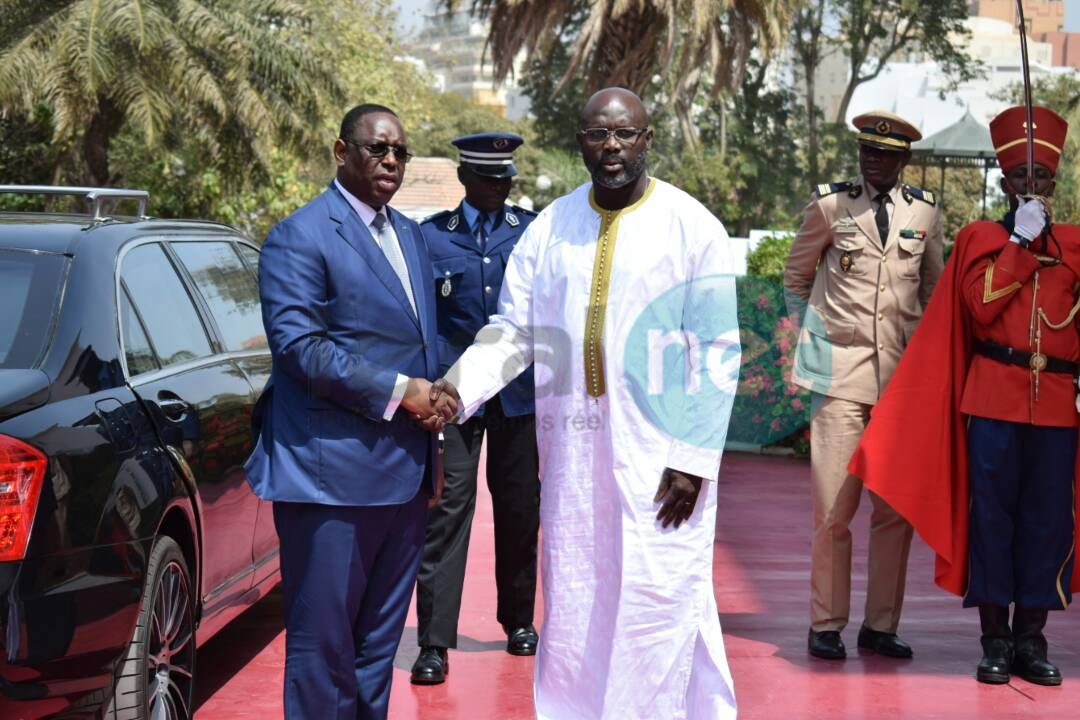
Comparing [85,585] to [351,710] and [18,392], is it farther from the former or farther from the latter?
[351,710]

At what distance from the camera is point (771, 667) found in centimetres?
591

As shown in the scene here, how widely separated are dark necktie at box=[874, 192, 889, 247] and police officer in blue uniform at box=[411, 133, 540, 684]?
145 cm

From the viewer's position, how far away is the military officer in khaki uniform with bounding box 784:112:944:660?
6.04 m

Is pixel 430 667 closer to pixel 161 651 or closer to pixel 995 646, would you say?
pixel 161 651

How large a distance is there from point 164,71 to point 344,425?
45.6 feet

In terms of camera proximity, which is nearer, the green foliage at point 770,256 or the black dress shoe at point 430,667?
the black dress shoe at point 430,667

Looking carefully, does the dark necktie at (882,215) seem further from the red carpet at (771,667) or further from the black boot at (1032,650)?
the red carpet at (771,667)

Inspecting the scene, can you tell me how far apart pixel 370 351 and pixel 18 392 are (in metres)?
0.92

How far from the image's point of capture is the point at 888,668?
19.4ft

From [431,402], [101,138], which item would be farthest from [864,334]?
[101,138]

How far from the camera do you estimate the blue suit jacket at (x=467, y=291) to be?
5.88 metres

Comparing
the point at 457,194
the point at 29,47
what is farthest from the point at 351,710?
the point at 457,194

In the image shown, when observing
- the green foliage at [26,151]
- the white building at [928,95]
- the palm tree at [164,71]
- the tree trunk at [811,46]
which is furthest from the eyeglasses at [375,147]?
the white building at [928,95]

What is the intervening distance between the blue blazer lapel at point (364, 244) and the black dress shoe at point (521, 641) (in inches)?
91.1
